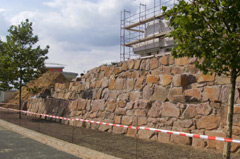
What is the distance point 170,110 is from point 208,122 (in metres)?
1.55

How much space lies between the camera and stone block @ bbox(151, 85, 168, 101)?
35.2ft

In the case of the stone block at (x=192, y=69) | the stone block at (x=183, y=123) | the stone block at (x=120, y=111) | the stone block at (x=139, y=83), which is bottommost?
the stone block at (x=183, y=123)

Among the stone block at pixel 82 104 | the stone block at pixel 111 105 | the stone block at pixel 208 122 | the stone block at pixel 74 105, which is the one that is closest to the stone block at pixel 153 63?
the stone block at pixel 111 105

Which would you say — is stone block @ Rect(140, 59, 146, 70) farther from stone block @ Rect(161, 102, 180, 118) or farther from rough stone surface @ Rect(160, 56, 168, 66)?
stone block @ Rect(161, 102, 180, 118)

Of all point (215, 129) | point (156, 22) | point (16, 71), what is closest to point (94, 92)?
point (16, 71)

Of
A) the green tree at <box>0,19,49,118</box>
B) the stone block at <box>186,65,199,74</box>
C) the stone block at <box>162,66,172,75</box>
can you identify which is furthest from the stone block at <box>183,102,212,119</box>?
the green tree at <box>0,19,49,118</box>

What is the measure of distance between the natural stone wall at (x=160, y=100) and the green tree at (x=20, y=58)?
13.4 feet

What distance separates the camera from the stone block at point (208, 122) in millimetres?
8242

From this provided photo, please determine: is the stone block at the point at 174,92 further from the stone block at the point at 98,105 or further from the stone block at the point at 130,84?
the stone block at the point at 98,105

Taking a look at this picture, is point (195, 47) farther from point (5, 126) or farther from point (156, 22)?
point (156, 22)

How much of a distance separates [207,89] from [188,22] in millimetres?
4303

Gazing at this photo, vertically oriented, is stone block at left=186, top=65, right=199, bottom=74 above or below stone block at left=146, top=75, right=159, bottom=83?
above

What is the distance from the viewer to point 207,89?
9195 millimetres

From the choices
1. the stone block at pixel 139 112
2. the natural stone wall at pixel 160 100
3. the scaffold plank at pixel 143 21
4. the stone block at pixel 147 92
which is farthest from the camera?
the scaffold plank at pixel 143 21
